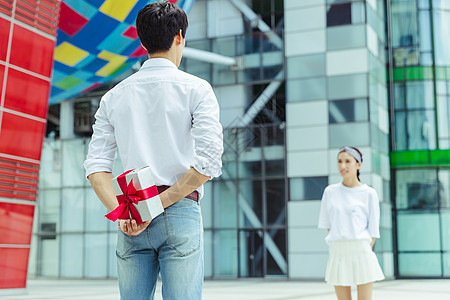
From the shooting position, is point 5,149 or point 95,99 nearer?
point 5,149

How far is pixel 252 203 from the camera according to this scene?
24.7 meters

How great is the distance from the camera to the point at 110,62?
17484 mm

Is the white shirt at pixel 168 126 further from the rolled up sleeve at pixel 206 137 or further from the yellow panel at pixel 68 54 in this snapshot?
the yellow panel at pixel 68 54

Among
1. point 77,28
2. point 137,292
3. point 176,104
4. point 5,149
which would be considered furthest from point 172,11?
point 77,28

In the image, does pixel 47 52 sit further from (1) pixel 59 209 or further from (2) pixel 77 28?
(1) pixel 59 209

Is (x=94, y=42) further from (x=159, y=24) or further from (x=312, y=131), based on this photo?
(x=159, y=24)

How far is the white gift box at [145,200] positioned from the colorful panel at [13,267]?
35.0ft

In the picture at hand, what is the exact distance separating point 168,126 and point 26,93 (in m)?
10.7

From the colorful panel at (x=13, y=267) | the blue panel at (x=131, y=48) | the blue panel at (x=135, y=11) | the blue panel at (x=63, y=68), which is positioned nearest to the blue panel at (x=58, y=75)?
the blue panel at (x=63, y=68)

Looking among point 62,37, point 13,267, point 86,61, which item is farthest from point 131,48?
point 13,267

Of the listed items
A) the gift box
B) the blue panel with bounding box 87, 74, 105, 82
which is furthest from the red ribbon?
the blue panel with bounding box 87, 74, 105, 82

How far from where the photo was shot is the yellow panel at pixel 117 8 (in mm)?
14125

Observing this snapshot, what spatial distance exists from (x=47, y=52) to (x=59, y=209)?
1536cm

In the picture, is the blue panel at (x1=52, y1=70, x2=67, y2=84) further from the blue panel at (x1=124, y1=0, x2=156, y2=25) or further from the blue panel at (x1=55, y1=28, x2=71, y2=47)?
the blue panel at (x1=124, y1=0, x2=156, y2=25)
